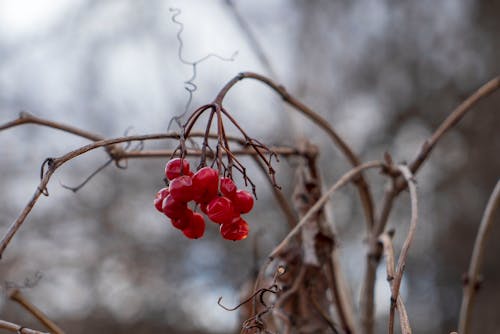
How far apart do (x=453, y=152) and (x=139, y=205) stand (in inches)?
69.9

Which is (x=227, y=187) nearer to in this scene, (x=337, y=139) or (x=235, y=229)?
(x=235, y=229)

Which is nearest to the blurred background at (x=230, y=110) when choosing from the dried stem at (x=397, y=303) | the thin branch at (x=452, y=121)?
the thin branch at (x=452, y=121)

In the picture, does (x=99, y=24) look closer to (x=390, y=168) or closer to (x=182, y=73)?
(x=182, y=73)

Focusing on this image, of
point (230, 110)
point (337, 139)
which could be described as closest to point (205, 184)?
point (337, 139)

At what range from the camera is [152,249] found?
295 centimetres

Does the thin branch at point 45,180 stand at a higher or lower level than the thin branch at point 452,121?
lower

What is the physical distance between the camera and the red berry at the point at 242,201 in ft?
1.47

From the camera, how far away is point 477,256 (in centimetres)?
68

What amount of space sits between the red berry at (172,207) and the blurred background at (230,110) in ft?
6.04

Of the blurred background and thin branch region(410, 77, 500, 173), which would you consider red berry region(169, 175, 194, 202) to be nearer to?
thin branch region(410, 77, 500, 173)

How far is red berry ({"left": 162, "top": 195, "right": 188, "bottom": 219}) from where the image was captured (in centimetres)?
42

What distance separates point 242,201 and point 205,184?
45 mm

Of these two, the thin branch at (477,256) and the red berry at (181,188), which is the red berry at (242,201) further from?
the thin branch at (477,256)

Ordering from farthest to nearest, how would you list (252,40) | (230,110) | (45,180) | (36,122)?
1. (230,110)
2. (252,40)
3. (36,122)
4. (45,180)
